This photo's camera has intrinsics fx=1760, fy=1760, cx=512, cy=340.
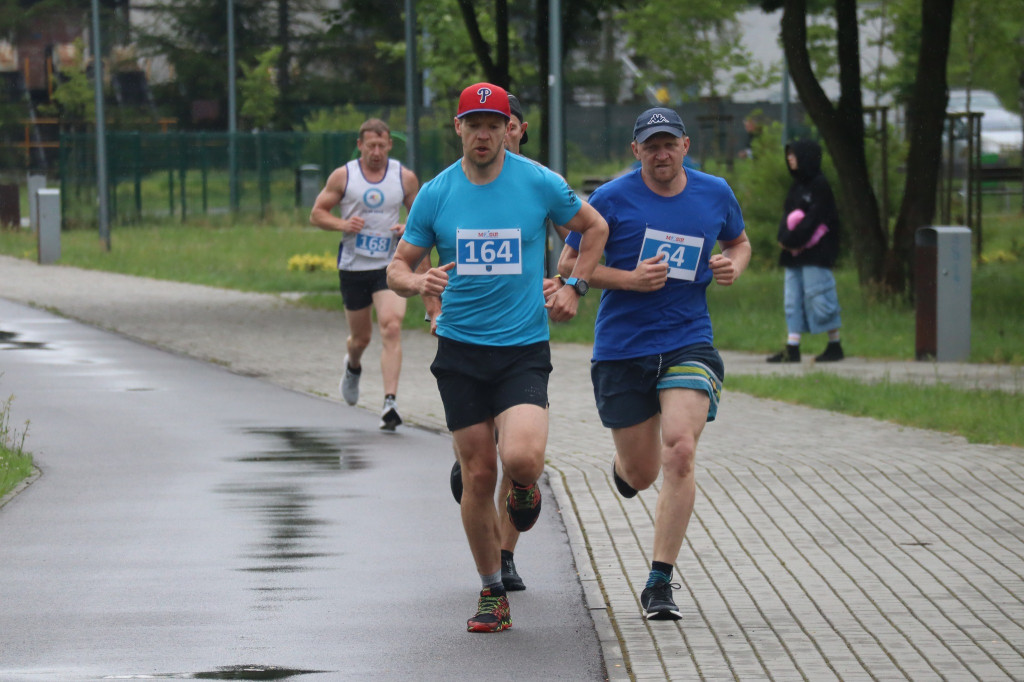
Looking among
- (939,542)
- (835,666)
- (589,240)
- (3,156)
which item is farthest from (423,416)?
(3,156)

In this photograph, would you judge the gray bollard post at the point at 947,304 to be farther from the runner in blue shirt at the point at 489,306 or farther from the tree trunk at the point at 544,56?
the runner in blue shirt at the point at 489,306

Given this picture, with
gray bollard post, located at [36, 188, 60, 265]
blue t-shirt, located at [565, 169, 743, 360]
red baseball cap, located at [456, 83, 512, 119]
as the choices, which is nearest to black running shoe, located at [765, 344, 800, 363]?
blue t-shirt, located at [565, 169, 743, 360]

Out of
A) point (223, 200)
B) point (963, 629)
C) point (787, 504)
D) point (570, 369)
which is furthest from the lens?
point (223, 200)

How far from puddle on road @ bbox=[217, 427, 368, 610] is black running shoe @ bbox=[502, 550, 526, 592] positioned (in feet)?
2.56

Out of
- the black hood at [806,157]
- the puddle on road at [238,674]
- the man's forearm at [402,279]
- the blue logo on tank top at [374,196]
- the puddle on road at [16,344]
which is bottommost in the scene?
the puddle on road at [16,344]

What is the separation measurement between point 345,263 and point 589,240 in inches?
208

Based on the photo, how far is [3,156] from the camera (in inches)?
2537

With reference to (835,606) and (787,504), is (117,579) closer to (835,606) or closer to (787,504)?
(835,606)

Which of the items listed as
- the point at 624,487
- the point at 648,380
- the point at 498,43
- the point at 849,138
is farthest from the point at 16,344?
the point at 648,380

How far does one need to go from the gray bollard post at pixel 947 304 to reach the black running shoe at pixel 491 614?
30.2ft

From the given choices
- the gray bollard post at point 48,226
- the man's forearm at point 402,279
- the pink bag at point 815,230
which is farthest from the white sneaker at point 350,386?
the gray bollard post at point 48,226

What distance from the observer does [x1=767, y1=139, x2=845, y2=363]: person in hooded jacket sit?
14391 millimetres

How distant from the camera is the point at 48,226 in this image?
28.5m

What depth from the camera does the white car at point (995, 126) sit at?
42872 mm
